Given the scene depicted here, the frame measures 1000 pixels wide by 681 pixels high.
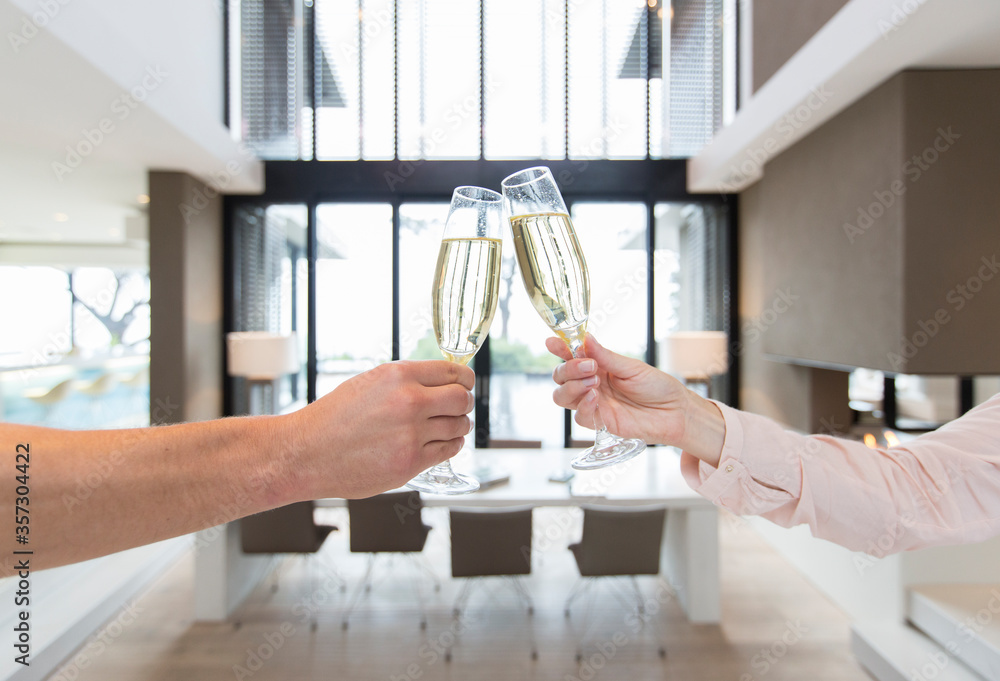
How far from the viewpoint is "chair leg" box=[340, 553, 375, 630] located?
309cm

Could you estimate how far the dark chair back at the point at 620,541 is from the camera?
105 inches

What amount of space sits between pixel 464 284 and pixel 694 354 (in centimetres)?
415

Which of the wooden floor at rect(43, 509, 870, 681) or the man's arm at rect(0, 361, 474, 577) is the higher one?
the man's arm at rect(0, 361, 474, 577)

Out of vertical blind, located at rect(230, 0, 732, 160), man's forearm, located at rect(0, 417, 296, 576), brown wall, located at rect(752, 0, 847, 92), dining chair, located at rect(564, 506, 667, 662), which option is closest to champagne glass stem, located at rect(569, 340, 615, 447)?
man's forearm, located at rect(0, 417, 296, 576)

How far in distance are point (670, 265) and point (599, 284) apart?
0.76 metres

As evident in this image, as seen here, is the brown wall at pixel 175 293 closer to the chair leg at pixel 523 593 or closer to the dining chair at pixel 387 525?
the dining chair at pixel 387 525

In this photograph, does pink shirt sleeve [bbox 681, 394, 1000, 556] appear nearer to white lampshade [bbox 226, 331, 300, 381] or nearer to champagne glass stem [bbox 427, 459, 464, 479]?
champagne glass stem [bbox 427, 459, 464, 479]

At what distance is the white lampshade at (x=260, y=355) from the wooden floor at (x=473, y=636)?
1.59 m

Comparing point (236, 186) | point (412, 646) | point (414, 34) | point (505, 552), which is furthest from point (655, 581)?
point (414, 34)

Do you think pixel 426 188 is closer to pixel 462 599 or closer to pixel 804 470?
Result: pixel 462 599

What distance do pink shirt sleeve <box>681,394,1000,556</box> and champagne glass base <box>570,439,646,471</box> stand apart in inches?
5.0

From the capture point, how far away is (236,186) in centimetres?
496

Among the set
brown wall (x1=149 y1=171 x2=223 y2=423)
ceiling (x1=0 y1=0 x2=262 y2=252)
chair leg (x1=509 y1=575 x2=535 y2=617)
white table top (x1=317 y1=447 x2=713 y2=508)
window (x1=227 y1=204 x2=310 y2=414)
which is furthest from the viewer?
window (x1=227 y1=204 x2=310 y2=414)

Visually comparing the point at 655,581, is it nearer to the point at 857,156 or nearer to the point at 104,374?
the point at 857,156
